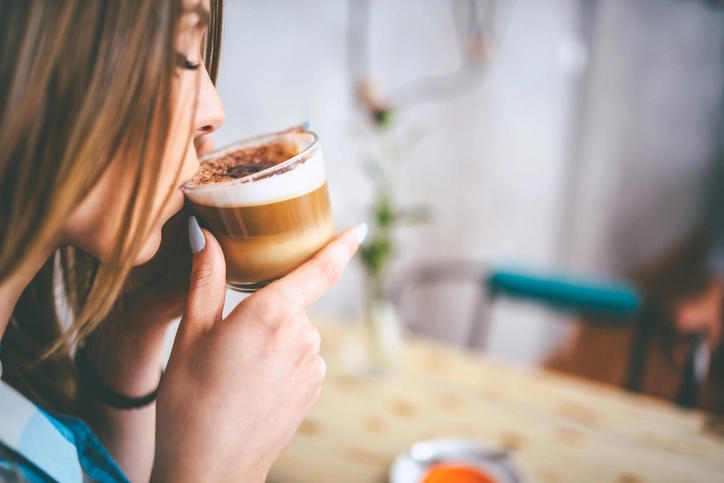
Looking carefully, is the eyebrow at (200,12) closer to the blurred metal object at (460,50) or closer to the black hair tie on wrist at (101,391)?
the black hair tie on wrist at (101,391)

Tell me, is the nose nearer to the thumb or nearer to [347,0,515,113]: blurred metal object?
the thumb

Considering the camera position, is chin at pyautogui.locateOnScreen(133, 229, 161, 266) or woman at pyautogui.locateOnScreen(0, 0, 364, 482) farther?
chin at pyautogui.locateOnScreen(133, 229, 161, 266)

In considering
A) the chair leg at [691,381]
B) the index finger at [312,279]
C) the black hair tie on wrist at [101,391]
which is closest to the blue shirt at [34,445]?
the black hair tie on wrist at [101,391]

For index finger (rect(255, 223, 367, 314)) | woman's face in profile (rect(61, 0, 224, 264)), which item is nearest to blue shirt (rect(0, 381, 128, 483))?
woman's face in profile (rect(61, 0, 224, 264))

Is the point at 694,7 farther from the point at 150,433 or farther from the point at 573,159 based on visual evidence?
the point at 150,433

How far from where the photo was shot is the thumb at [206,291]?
0.62m

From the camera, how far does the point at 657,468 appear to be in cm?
118

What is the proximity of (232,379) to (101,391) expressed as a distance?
444 millimetres

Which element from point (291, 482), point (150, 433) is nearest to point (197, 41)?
point (150, 433)

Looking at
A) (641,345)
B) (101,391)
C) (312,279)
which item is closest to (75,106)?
(312,279)

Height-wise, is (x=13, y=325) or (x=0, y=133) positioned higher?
(x=0, y=133)

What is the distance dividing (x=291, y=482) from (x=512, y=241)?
293 cm

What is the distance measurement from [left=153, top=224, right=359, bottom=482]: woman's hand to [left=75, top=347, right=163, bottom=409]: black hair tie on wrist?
311 millimetres

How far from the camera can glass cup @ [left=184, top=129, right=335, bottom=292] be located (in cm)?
64
